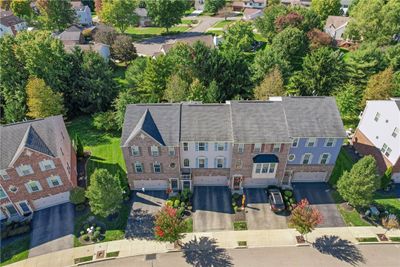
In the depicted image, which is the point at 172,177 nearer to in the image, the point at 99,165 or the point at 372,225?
the point at 99,165

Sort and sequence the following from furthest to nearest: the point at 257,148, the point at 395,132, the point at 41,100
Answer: the point at 41,100, the point at 395,132, the point at 257,148

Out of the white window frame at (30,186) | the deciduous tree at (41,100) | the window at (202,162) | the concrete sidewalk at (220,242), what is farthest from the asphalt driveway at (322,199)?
the deciduous tree at (41,100)

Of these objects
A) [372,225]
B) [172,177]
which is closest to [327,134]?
[372,225]

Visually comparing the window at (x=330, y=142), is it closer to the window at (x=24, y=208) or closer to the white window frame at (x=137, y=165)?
the white window frame at (x=137, y=165)

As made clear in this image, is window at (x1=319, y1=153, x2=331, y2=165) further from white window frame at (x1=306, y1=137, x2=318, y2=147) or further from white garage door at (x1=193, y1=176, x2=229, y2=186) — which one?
white garage door at (x1=193, y1=176, x2=229, y2=186)

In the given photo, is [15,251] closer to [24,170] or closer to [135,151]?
[24,170]

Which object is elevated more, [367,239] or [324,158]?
[324,158]

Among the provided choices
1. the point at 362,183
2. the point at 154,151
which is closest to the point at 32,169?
the point at 154,151
